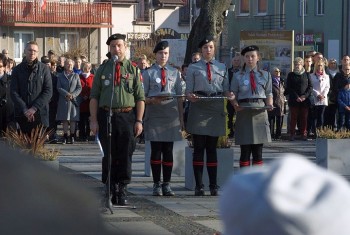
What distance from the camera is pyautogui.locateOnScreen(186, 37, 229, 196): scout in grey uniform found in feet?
36.2

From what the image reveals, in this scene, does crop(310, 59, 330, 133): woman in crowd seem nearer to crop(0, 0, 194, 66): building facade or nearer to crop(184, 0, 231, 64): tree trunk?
crop(184, 0, 231, 64): tree trunk

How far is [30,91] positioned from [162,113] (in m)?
1.67

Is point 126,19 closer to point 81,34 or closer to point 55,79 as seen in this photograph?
point 81,34

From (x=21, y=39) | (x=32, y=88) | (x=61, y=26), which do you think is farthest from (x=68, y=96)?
(x=21, y=39)

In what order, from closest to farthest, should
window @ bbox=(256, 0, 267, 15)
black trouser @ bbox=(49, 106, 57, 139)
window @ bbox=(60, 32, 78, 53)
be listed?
black trouser @ bbox=(49, 106, 57, 139), window @ bbox=(60, 32, 78, 53), window @ bbox=(256, 0, 267, 15)

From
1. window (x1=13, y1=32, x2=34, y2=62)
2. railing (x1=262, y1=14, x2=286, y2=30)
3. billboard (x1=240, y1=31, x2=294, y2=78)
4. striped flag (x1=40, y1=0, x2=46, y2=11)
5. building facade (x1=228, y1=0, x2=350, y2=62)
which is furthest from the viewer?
window (x1=13, y1=32, x2=34, y2=62)

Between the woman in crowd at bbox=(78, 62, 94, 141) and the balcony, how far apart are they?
3948 centimetres

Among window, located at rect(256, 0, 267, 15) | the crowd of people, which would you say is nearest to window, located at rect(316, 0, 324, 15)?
window, located at rect(256, 0, 267, 15)

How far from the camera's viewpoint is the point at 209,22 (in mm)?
22094

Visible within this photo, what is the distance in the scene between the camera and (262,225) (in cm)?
165

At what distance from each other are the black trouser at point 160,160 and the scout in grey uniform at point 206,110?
0.95 ft

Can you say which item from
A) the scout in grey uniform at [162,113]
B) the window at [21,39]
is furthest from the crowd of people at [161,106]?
the window at [21,39]

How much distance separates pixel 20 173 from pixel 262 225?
17.3 inches

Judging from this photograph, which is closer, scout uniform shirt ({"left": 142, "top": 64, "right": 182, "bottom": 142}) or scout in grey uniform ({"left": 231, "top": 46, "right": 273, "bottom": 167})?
scout uniform shirt ({"left": 142, "top": 64, "right": 182, "bottom": 142})
